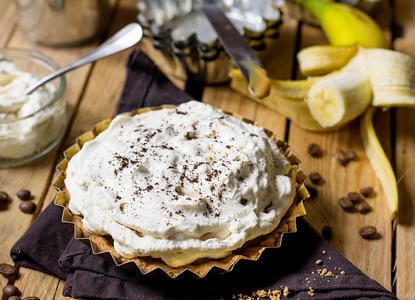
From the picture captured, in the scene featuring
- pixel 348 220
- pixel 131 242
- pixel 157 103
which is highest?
pixel 131 242

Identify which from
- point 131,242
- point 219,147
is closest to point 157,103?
point 219,147

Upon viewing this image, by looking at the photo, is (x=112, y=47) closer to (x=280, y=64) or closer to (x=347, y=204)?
(x=280, y=64)

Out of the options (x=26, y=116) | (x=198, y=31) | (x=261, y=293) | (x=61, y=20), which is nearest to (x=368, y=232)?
(x=261, y=293)

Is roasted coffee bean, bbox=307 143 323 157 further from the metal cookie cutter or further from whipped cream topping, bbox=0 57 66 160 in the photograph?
whipped cream topping, bbox=0 57 66 160

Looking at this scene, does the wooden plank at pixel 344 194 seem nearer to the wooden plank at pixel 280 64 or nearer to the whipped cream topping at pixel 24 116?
the wooden plank at pixel 280 64

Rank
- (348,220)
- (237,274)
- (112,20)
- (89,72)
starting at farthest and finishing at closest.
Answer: (112,20) → (89,72) → (348,220) → (237,274)

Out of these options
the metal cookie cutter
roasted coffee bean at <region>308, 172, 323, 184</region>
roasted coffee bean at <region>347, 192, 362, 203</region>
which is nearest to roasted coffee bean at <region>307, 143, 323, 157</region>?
roasted coffee bean at <region>308, 172, 323, 184</region>

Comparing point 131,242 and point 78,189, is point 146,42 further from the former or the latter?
point 131,242
